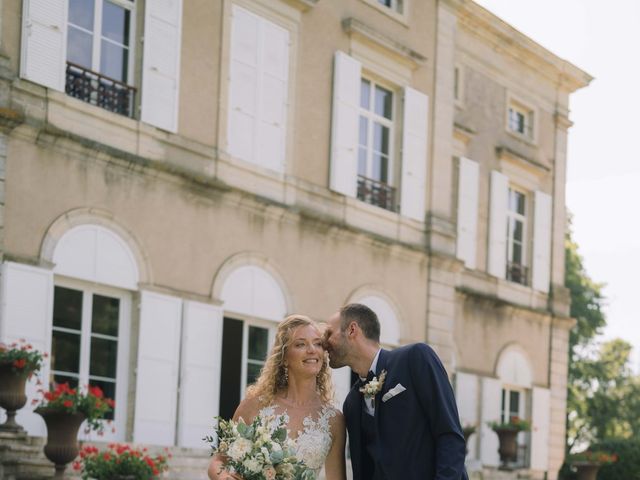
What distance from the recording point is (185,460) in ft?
46.4

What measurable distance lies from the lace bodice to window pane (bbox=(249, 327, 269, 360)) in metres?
9.47

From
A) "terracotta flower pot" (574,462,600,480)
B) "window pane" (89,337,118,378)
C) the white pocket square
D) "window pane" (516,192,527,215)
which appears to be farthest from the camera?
"window pane" (516,192,527,215)

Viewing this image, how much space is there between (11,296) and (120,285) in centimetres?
A: 163

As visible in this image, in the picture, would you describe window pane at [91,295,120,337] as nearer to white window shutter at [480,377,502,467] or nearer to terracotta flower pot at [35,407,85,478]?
terracotta flower pot at [35,407,85,478]

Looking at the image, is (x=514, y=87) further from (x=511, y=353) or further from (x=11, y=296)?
(x=11, y=296)

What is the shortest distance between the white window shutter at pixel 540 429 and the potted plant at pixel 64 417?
1263 cm

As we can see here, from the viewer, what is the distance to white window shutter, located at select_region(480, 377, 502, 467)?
2131 centimetres

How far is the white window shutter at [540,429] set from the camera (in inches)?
904

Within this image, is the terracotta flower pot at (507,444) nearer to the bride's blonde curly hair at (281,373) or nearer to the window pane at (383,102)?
the window pane at (383,102)

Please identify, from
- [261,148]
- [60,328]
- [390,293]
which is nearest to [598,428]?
[390,293]

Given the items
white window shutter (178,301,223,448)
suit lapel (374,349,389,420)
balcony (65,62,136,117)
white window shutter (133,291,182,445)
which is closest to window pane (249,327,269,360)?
white window shutter (178,301,223,448)

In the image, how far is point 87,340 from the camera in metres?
13.4

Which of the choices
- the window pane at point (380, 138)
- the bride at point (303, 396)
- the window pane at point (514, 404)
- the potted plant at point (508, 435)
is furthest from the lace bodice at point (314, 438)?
the window pane at point (514, 404)

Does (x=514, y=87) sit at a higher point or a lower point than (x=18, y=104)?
higher
